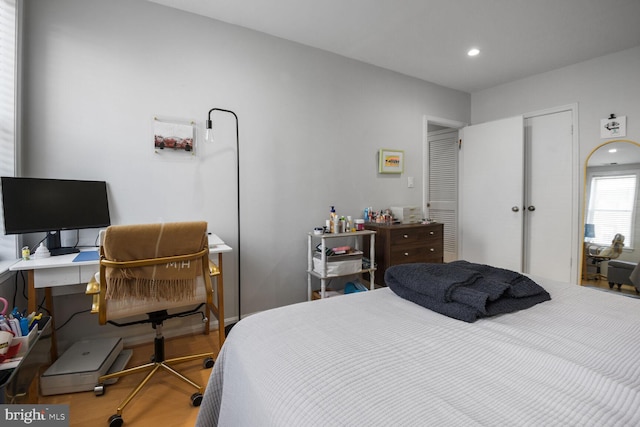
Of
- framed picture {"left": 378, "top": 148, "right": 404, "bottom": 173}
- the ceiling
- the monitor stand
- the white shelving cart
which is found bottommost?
the white shelving cart

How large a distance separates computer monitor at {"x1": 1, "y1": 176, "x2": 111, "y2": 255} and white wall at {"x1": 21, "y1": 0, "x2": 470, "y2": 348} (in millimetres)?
129

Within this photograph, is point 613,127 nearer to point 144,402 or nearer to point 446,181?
point 446,181

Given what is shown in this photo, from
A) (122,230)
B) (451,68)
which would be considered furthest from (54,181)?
(451,68)

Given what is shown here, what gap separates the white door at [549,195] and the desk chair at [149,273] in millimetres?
3765

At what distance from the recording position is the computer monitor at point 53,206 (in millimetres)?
1726

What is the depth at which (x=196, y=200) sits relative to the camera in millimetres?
2395

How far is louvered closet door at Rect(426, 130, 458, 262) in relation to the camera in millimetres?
4297

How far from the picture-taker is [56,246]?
1.92m

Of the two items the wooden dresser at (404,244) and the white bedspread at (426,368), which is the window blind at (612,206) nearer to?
the wooden dresser at (404,244)

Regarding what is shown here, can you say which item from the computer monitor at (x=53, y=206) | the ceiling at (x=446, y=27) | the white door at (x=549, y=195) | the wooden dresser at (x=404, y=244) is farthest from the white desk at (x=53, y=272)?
the white door at (x=549, y=195)

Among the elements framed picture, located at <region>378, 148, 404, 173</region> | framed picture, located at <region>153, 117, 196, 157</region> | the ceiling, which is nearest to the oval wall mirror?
the ceiling

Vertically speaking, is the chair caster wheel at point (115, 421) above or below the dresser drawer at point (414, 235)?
below

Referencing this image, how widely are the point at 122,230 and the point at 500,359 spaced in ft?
5.11

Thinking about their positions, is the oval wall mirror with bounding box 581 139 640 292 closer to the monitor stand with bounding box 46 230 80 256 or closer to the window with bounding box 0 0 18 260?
the monitor stand with bounding box 46 230 80 256
